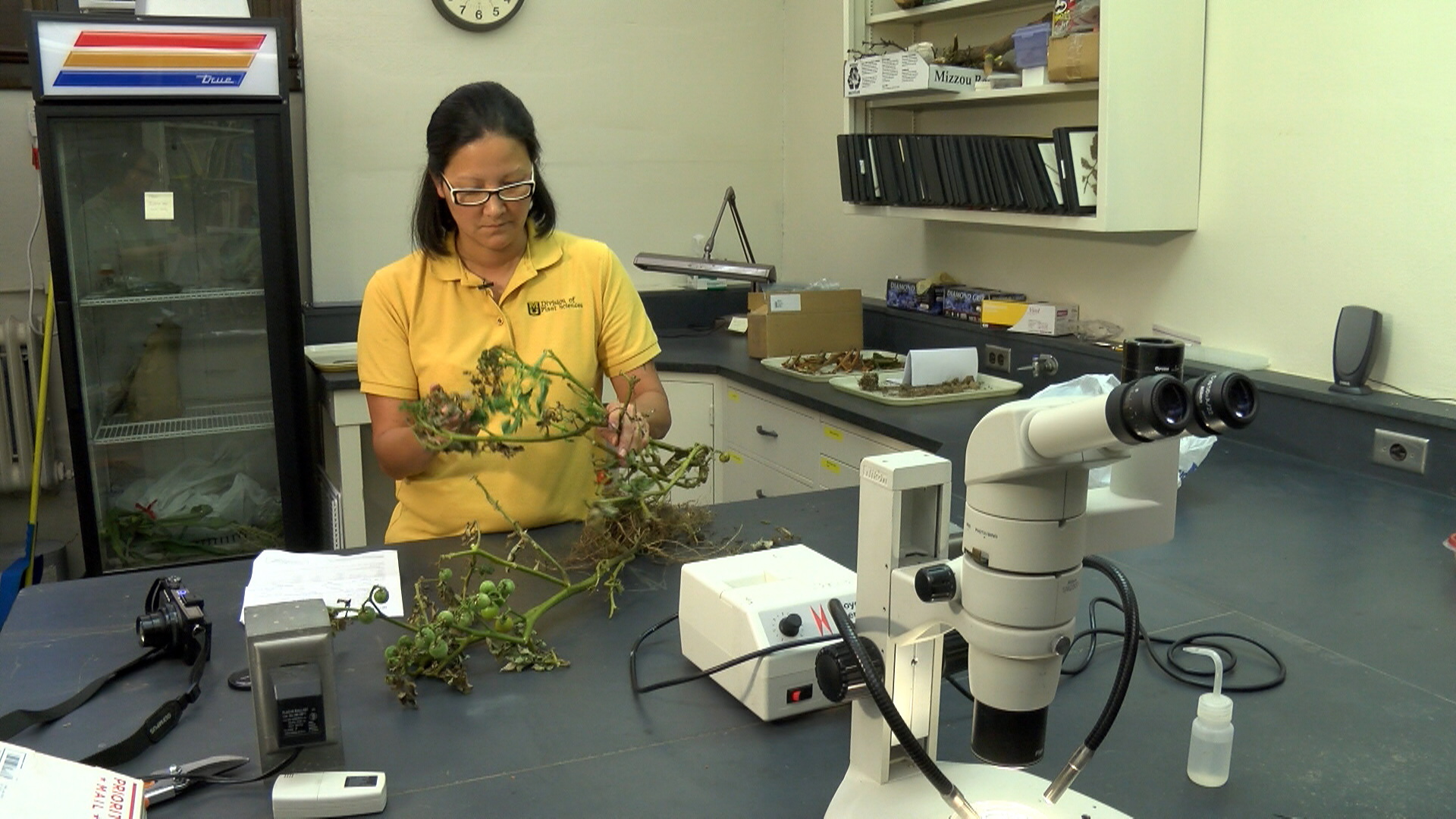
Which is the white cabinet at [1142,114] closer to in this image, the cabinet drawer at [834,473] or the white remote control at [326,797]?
the cabinet drawer at [834,473]

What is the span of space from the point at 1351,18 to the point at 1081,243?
893mm

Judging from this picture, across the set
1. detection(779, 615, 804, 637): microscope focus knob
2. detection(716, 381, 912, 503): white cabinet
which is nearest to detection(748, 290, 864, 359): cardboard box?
detection(716, 381, 912, 503): white cabinet

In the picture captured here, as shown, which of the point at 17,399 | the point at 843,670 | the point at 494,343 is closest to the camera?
the point at 843,670

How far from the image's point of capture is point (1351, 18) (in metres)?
2.36

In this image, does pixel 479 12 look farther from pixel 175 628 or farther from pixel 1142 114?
pixel 175 628

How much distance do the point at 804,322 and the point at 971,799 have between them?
2594 millimetres

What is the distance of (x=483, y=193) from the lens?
1.98 meters

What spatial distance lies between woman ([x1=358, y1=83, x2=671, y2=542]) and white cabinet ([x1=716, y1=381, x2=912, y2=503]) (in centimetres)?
77

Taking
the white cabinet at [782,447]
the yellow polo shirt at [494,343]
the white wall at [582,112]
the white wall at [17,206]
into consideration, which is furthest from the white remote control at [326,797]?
the white wall at [17,206]

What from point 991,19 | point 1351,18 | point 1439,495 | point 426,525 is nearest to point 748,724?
point 426,525

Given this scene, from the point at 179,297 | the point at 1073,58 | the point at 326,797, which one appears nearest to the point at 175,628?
the point at 326,797

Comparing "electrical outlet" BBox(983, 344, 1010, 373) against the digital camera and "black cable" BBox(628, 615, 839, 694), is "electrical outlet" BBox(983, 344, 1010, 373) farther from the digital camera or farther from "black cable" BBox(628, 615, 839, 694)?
the digital camera

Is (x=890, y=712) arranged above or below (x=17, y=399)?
above

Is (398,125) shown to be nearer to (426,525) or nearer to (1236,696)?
(426,525)
